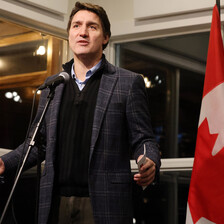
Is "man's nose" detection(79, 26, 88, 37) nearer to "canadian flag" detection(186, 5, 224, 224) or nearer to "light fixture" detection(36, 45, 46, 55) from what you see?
"canadian flag" detection(186, 5, 224, 224)

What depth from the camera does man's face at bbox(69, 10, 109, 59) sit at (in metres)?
2.38

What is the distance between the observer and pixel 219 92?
2.69 meters

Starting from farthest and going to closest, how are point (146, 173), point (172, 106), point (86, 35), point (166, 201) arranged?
point (172, 106) → point (166, 201) → point (86, 35) → point (146, 173)

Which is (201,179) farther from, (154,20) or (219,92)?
(154,20)

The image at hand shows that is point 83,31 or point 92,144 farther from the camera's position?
point 83,31

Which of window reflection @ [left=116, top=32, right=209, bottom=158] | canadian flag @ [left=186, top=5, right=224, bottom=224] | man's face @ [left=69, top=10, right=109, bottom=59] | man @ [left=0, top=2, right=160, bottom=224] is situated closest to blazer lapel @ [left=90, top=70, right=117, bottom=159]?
man @ [left=0, top=2, right=160, bottom=224]

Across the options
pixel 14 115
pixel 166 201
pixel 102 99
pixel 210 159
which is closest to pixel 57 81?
pixel 102 99

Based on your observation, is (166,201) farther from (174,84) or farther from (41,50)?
(41,50)

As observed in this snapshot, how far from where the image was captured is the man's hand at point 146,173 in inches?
77.7

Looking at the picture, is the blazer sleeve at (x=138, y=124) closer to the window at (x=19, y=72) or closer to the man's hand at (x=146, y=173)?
the man's hand at (x=146, y=173)

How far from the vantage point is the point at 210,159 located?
2.59m

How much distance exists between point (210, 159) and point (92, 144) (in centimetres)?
76

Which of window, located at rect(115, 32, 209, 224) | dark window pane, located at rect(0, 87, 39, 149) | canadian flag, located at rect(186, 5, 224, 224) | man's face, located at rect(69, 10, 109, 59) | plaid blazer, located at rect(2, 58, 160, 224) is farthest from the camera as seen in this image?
window, located at rect(115, 32, 209, 224)

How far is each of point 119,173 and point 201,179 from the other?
2.12ft
